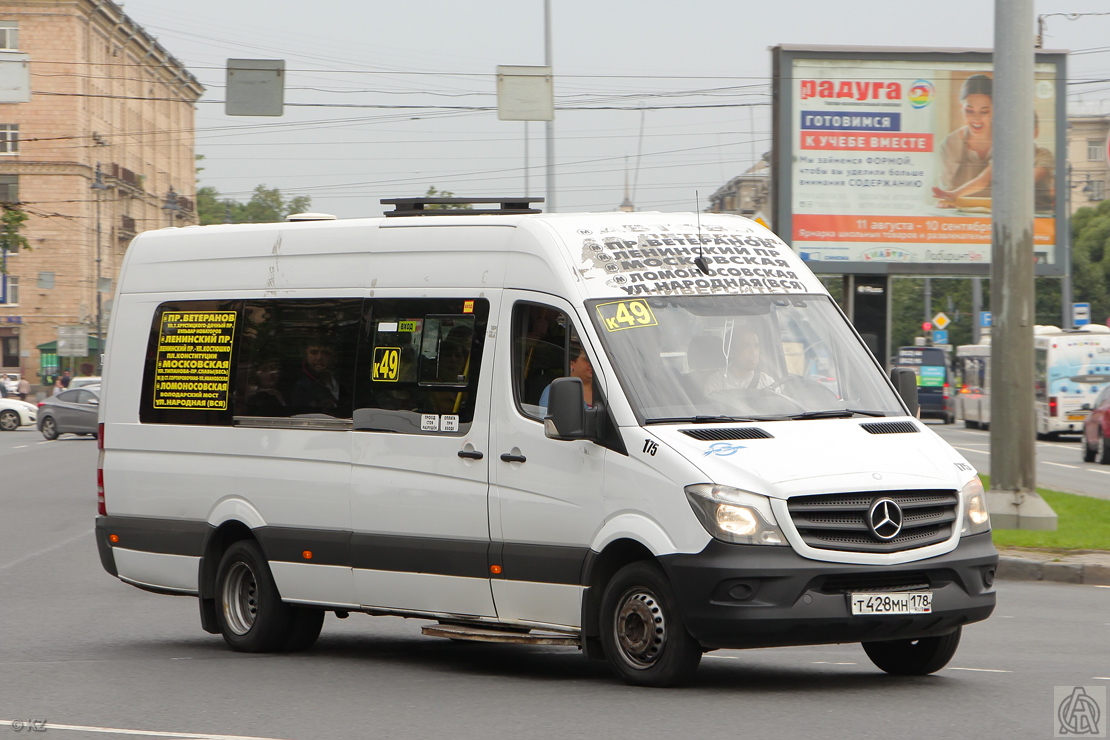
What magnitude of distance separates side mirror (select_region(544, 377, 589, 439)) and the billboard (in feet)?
54.2

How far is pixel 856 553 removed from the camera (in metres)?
7.23

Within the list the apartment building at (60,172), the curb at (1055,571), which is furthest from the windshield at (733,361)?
the apartment building at (60,172)

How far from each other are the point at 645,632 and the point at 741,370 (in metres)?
1.37

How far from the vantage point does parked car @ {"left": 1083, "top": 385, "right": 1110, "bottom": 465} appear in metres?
A: 31.5

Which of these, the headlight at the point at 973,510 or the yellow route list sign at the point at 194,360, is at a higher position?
the yellow route list sign at the point at 194,360

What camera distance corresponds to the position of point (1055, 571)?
516 inches

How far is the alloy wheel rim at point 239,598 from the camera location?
975 cm

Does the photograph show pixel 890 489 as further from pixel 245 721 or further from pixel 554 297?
pixel 245 721

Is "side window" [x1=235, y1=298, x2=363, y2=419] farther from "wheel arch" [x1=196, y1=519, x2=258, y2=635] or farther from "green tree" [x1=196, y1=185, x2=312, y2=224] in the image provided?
"green tree" [x1=196, y1=185, x2=312, y2=224]

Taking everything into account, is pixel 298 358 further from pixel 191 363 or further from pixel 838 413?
pixel 838 413

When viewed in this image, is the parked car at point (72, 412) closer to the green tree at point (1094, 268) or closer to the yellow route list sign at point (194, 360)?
the yellow route list sign at point (194, 360)

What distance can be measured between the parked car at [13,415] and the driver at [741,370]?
158ft

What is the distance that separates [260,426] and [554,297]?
2.32 m

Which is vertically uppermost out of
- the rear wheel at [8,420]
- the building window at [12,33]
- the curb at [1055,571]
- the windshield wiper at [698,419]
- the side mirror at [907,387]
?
the building window at [12,33]
